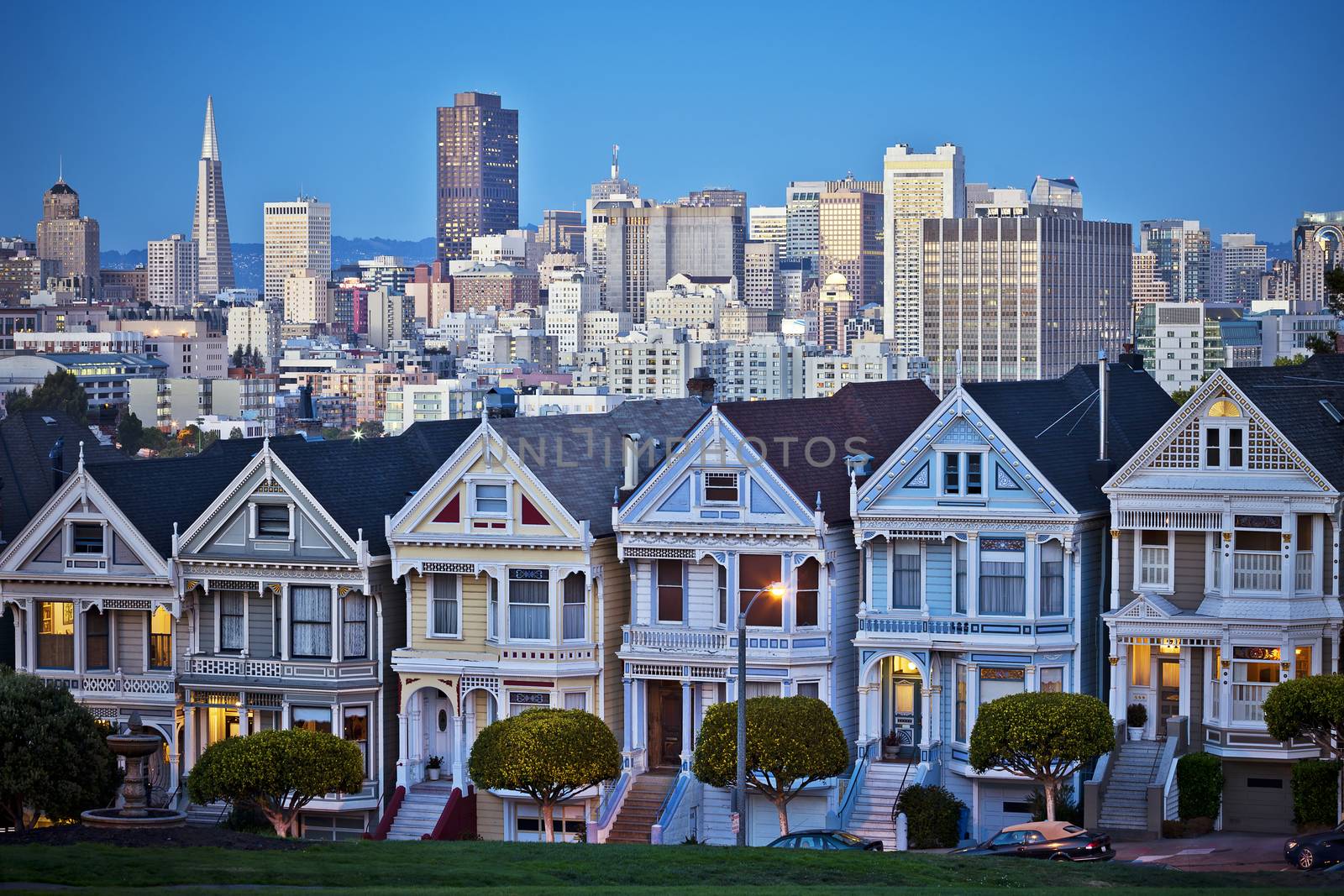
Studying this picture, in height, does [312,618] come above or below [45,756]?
above

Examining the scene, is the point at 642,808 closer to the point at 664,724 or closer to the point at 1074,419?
the point at 664,724

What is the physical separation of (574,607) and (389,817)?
5043 mm

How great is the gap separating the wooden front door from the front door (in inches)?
334

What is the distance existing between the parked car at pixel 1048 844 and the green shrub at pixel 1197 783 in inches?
113

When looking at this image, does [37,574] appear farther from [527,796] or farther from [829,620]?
[829,620]

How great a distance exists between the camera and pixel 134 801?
43000 mm

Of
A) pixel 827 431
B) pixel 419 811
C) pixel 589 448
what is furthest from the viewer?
pixel 589 448

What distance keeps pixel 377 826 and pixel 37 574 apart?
8.46 m

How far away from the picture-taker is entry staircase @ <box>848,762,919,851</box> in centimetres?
4475

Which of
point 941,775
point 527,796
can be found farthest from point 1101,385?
point 527,796

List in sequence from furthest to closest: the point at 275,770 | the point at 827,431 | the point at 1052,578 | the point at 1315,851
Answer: the point at 827,431
the point at 275,770
the point at 1052,578
the point at 1315,851

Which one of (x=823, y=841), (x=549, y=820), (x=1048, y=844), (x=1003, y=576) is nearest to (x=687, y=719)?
(x=549, y=820)

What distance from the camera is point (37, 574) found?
50.7m

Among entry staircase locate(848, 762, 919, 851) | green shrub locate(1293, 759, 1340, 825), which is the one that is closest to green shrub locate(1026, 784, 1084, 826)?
entry staircase locate(848, 762, 919, 851)
